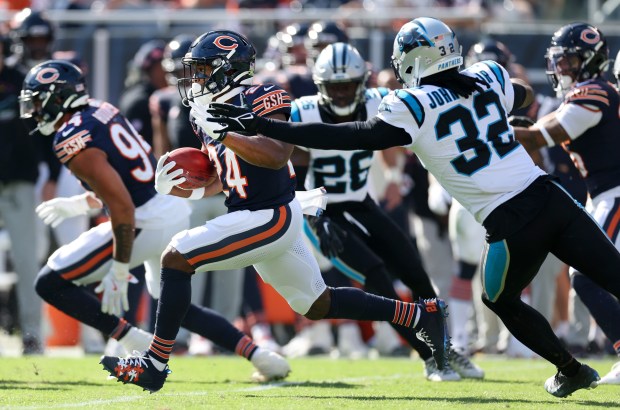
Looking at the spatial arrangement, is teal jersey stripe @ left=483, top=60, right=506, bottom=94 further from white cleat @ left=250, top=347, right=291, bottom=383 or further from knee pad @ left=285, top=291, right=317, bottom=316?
white cleat @ left=250, top=347, right=291, bottom=383

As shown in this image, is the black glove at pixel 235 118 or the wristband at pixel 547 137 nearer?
Result: the black glove at pixel 235 118

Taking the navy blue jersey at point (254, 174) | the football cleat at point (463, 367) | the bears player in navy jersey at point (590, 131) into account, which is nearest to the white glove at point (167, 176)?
the navy blue jersey at point (254, 174)

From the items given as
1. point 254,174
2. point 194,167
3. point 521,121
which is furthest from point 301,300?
point 521,121

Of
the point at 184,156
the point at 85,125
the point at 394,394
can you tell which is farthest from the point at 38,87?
the point at 394,394

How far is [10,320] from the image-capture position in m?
10.3

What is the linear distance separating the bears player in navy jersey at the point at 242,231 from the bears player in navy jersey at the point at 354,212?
0.81 metres

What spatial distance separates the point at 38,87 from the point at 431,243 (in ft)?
12.3

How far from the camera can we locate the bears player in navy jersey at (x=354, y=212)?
6.81 meters

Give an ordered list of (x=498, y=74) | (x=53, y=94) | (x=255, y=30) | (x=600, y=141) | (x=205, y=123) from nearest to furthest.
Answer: (x=205, y=123) → (x=498, y=74) → (x=600, y=141) → (x=53, y=94) → (x=255, y=30)

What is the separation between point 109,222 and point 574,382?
8.98 feet

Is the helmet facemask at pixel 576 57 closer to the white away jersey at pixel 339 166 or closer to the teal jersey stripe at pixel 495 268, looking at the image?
the white away jersey at pixel 339 166

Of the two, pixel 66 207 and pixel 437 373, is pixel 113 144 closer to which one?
pixel 66 207

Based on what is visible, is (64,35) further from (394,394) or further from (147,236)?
(394,394)

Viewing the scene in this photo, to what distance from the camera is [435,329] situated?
6027 mm
